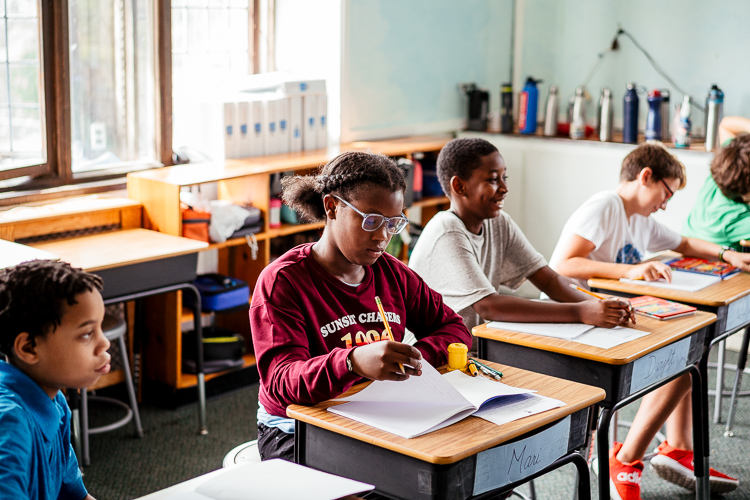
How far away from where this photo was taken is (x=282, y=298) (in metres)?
1.82

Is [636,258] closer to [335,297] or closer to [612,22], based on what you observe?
[335,297]

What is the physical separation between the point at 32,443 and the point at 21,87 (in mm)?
2634

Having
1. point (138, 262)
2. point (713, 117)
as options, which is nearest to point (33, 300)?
point (138, 262)

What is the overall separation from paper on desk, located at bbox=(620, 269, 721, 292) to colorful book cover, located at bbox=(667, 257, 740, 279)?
49 millimetres

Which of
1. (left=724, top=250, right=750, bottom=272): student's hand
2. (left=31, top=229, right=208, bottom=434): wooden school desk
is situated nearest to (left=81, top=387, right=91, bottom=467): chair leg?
(left=31, top=229, right=208, bottom=434): wooden school desk

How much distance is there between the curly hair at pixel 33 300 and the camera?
50.6 inches

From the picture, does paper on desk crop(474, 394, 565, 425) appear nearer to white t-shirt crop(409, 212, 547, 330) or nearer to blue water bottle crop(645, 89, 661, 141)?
white t-shirt crop(409, 212, 547, 330)

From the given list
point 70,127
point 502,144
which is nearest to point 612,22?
point 502,144

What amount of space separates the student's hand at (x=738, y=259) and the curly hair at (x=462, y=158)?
1.20m

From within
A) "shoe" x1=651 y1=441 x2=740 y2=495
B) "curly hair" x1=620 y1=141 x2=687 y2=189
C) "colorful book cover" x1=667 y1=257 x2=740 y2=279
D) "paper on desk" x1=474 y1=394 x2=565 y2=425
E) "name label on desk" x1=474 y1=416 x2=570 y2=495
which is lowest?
"shoe" x1=651 y1=441 x2=740 y2=495

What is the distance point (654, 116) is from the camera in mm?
4809

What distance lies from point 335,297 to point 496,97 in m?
3.93

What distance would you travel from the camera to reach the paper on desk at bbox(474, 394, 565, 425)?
1642 millimetres

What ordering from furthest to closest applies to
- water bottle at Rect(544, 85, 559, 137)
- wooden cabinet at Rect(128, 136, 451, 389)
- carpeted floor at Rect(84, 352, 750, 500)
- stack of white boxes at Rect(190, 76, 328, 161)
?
water bottle at Rect(544, 85, 559, 137)
stack of white boxes at Rect(190, 76, 328, 161)
wooden cabinet at Rect(128, 136, 451, 389)
carpeted floor at Rect(84, 352, 750, 500)
